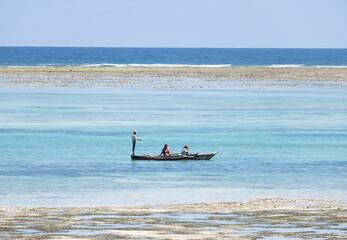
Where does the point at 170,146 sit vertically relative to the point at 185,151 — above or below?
above

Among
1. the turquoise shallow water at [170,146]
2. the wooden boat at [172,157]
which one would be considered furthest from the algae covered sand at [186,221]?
the wooden boat at [172,157]

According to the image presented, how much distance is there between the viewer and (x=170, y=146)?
43.2 m

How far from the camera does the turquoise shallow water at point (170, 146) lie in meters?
29.3

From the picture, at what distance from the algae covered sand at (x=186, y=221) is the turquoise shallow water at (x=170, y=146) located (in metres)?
2.03

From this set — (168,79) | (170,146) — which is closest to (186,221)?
(170,146)

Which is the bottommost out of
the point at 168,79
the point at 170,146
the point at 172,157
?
the point at 172,157

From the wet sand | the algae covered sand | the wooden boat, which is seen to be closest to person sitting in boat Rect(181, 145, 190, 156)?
the wooden boat

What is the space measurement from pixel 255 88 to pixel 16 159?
56158 mm

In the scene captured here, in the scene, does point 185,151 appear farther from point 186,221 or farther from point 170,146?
point 186,221

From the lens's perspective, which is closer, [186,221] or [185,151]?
[186,221]

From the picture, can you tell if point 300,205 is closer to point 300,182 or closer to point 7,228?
point 300,182

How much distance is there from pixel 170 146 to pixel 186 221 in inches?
816

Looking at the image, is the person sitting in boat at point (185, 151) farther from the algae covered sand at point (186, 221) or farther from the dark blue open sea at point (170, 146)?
the algae covered sand at point (186, 221)

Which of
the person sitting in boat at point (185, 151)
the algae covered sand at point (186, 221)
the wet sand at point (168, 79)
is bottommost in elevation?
the algae covered sand at point (186, 221)
